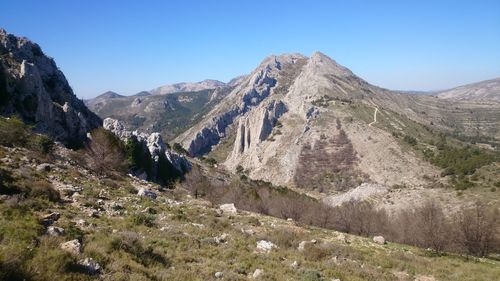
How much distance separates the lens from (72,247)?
11.8m

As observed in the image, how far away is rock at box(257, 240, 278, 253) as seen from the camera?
18.9m

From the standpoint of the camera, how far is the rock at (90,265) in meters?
10.4

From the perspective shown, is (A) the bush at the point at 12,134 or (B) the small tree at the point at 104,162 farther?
(B) the small tree at the point at 104,162

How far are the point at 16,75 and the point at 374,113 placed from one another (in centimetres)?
17137

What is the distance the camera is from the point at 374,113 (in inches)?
7638

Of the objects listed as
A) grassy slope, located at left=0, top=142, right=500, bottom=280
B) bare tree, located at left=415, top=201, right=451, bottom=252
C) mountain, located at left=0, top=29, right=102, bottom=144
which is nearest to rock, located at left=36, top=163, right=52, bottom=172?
grassy slope, located at left=0, top=142, right=500, bottom=280

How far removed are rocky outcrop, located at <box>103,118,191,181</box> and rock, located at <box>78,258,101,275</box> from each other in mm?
58623

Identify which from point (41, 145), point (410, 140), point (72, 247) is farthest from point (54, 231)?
point (410, 140)

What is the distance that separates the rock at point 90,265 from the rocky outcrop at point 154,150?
58.6 m

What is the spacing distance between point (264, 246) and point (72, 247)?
34.3ft

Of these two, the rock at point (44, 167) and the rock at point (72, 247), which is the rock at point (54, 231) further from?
the rock at point (44, 167)

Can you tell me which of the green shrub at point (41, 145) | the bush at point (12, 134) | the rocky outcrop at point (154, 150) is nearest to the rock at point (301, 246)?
the green shrub at point (41, 145)

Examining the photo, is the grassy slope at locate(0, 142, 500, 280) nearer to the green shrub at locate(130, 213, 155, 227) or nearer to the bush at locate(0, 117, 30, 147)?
the green shrub at locate(130, 213, 155, 227)

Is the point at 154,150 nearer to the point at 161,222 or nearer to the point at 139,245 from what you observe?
the point at 161,222
